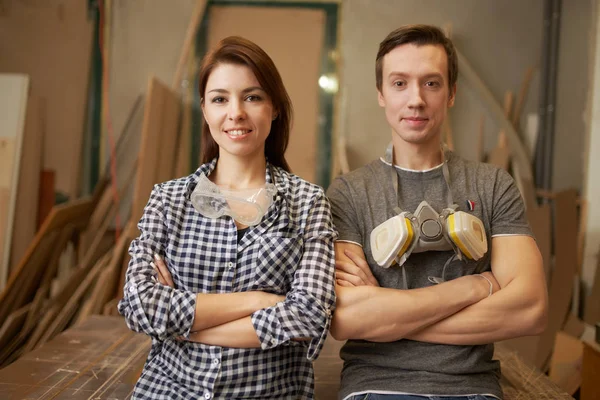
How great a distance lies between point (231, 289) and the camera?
1529 mm

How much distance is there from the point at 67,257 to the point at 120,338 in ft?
6.56

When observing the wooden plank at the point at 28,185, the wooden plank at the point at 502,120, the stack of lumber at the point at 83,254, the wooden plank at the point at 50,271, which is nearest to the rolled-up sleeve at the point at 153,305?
the stack of lumber at the point at 83,254

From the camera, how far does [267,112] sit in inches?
63.6

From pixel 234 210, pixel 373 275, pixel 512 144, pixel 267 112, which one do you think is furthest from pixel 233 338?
pixel 512 144

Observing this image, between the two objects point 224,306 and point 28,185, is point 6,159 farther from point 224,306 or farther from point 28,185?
point 224,306

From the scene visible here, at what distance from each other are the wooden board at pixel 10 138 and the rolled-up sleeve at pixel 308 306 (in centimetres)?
294

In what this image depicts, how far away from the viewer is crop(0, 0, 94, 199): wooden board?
438cm

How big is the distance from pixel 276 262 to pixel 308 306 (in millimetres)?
158

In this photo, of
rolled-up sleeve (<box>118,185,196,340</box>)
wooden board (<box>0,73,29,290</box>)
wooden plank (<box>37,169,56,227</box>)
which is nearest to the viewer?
rolled-up sleeve (<box>118,185,196,340</box>)

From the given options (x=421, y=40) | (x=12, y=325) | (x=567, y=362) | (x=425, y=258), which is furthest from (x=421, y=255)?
(x=12, y=325)

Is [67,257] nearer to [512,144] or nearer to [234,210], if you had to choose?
[234,210]

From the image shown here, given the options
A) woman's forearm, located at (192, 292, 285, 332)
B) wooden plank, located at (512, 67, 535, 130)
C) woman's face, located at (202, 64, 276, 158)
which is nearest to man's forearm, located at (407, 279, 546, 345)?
woman's forearm, located at (192, 292, 285, 332)

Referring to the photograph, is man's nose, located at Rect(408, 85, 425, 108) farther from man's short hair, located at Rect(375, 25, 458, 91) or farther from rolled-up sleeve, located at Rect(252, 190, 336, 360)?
rolled-up sleeve, located at Rect(252, 190, 336, 360)

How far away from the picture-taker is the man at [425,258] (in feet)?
4.96
